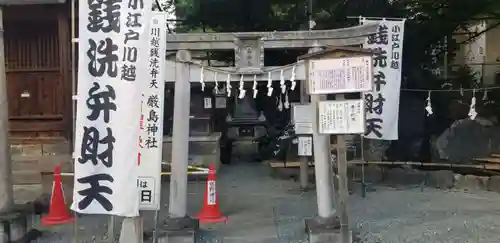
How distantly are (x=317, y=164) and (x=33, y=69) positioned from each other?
7.25 m

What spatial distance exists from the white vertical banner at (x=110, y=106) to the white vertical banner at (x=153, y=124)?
0.23 m

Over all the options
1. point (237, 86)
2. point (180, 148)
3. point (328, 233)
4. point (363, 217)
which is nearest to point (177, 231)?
point (180, 148)

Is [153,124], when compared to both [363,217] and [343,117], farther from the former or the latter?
[363,217]

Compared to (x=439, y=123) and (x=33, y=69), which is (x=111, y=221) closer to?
(x=33, y=69)

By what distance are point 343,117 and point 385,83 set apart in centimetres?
395

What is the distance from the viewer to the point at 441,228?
29.9 ft

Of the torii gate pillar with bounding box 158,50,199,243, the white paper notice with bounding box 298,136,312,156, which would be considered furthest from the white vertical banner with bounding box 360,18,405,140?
the torii gate pillar with bounding box 158,50,199,243

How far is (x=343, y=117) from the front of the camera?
787 cm

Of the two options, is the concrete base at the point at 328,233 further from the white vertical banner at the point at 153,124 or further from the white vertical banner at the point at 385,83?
the white vertical banner at the point at 385,83

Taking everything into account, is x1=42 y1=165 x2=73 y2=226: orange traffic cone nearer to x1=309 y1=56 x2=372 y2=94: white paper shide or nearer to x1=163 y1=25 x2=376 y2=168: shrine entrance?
x1=163 y1=25 x2=376 y2=168: shrine entrance

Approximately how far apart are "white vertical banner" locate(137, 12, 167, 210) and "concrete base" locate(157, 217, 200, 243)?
4.87ft

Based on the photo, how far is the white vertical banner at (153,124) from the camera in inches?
277

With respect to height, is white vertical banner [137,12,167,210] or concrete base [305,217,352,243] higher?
white vertical banner [137,12,167,210]

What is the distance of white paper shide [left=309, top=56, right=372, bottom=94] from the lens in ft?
25.7
